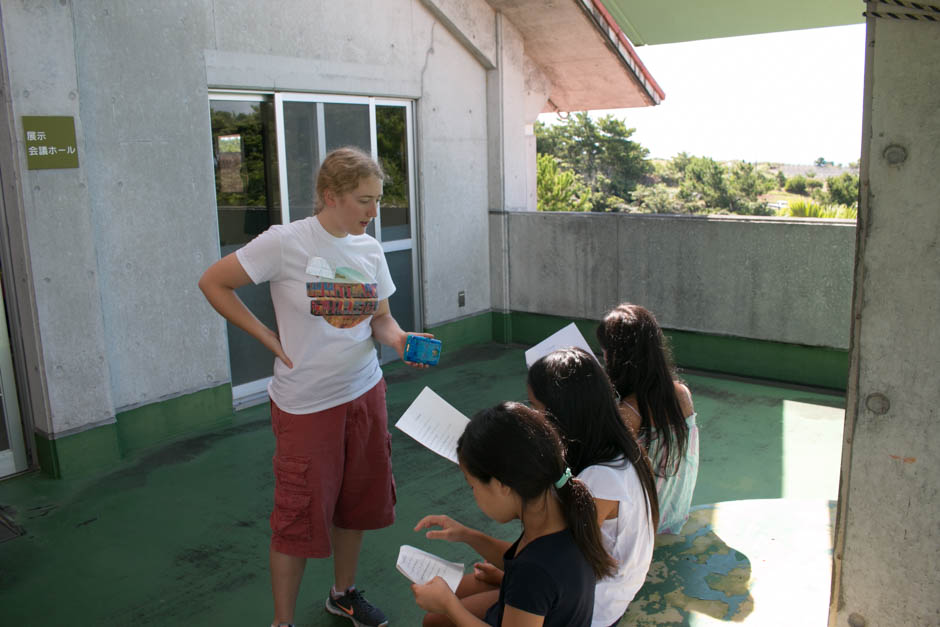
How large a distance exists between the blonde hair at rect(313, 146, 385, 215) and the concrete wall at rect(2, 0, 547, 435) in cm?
237

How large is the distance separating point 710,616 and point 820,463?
8.02 feet

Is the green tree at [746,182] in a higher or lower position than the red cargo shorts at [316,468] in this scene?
higher

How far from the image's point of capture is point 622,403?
2.86 metres

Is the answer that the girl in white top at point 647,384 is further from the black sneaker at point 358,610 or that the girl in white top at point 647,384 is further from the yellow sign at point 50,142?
the yellow sign at point 50,142

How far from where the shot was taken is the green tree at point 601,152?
88.5ft

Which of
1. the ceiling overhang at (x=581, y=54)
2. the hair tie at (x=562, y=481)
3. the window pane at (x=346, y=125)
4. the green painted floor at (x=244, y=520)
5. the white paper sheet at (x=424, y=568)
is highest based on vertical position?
the ceiling overhang at (x=581, y=54)

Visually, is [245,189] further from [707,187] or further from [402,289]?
[707,187]

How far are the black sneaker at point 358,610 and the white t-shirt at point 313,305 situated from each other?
870mm

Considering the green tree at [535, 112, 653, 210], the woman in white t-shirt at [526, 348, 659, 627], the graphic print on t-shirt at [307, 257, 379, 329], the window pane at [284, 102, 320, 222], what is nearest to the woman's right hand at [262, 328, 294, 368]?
the graphic print on t-shirt at [307, 257, 379, 329]

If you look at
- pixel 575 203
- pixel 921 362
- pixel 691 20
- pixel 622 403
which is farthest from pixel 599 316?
pixel 575 203

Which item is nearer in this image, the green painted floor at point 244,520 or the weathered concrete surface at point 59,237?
the green painted floor at point 244,520

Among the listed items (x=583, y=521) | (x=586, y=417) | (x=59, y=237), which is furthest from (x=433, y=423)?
(x=59, y=237)

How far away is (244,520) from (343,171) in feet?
7.19

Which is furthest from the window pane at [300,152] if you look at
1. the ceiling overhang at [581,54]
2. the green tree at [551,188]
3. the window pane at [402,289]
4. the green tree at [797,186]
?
the green tree at [797,186]
